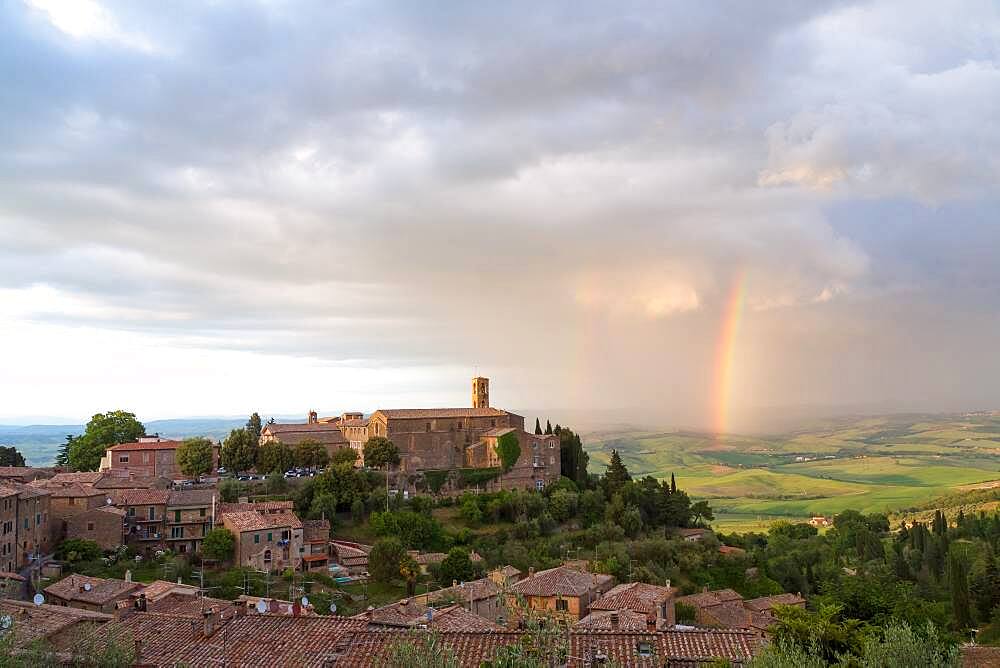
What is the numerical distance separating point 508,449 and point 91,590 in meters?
39.9

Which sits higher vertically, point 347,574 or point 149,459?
point 149,459

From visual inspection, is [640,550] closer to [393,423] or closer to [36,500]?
[393,423]

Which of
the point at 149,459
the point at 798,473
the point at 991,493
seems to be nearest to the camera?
the point at 149,459

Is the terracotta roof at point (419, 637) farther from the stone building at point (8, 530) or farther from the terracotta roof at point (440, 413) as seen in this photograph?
the terracotta roof at point (440, 413)

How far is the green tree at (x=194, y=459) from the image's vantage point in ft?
204

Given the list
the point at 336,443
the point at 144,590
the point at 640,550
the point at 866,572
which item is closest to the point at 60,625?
the point at 144,590

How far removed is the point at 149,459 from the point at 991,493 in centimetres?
12084

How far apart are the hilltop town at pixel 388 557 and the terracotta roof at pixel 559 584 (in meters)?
0.16

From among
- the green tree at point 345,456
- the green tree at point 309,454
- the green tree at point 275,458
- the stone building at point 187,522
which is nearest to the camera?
the stone building at point 187,522

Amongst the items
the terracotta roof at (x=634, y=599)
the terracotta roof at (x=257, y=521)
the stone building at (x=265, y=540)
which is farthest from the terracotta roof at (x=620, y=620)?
the terracotta roof at (x=257, y=521)

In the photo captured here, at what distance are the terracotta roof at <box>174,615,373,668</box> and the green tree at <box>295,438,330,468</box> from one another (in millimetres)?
40037

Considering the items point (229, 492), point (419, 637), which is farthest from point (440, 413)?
point (419, 637)

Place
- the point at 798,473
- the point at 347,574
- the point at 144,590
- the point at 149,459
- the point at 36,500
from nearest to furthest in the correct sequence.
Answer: the point at 144,590, the point at 36,500, the point at 347,574, the point at 149,459, the point at 798,473

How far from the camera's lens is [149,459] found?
63438 millimetres
